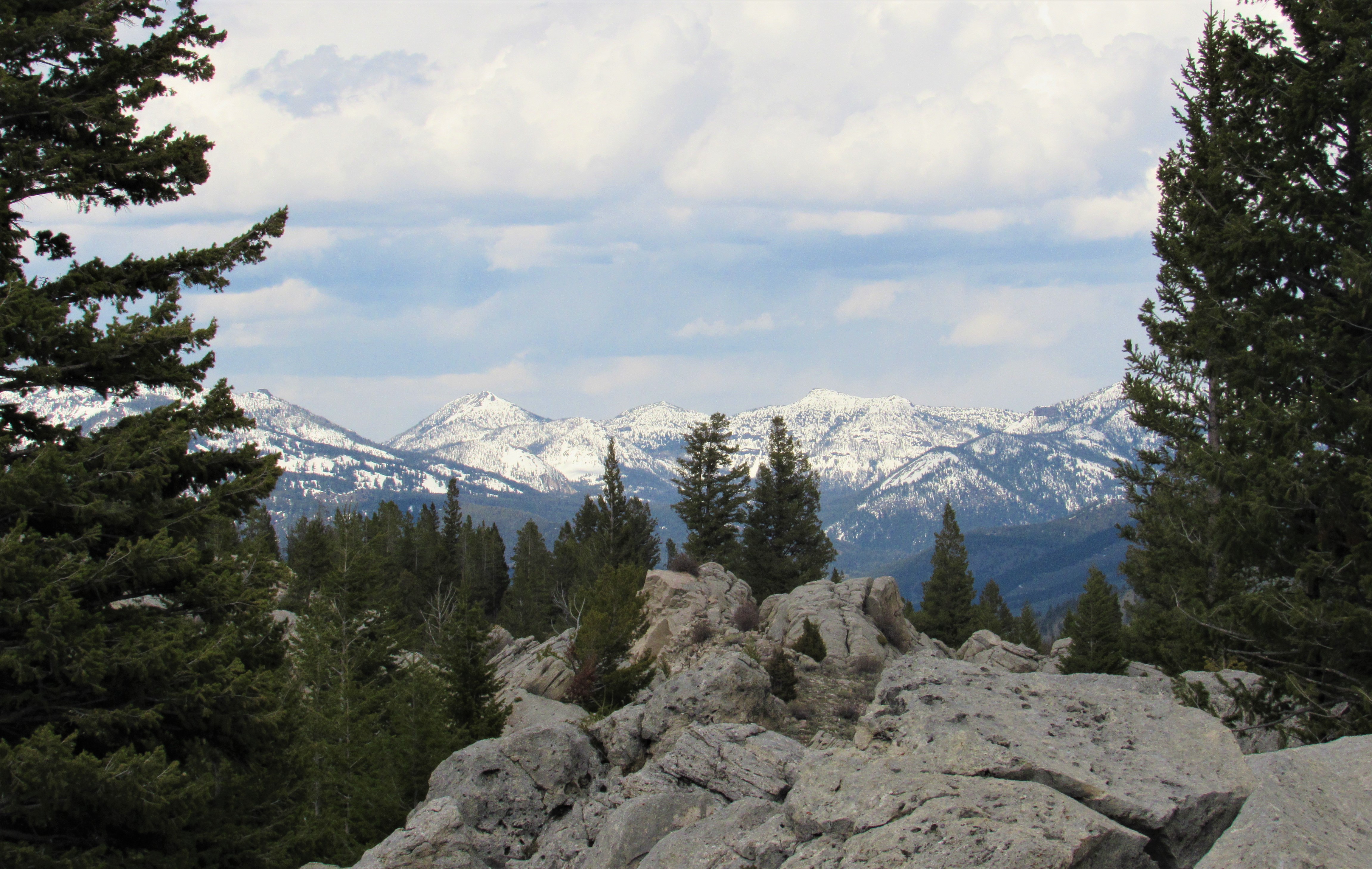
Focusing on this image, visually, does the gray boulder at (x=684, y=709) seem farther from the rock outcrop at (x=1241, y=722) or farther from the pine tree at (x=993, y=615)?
the pine tree at (x=993, y=615)

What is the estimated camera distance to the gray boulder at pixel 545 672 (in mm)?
26938

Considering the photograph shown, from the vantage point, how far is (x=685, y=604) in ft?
Answer: 121

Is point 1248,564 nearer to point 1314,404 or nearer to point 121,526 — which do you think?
point 1314,404

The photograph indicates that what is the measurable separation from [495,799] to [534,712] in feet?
35.0

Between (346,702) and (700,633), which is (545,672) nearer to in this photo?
(346,702)

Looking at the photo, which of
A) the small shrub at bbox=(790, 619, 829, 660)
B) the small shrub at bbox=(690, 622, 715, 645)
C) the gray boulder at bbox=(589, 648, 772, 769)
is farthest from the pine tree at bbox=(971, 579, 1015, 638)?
the gray boulder at bbox=(589, 648, 772, 769)

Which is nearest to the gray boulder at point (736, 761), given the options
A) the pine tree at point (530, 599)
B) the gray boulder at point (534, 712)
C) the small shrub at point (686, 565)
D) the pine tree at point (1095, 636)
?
the gray boulder at point (534, 712)

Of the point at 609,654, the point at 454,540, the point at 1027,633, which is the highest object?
the point at 454,540

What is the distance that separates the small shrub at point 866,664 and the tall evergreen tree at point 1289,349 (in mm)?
13844

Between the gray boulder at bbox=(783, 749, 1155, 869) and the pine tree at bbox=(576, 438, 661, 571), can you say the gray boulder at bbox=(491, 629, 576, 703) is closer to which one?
the gray boulder at bbox=(783, 749, 1155, 869)

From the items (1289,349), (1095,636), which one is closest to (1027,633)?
(1095,636)

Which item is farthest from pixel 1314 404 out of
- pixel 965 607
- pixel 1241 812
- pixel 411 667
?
pixel 965 607

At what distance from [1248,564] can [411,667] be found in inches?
813

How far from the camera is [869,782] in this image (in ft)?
25.5
